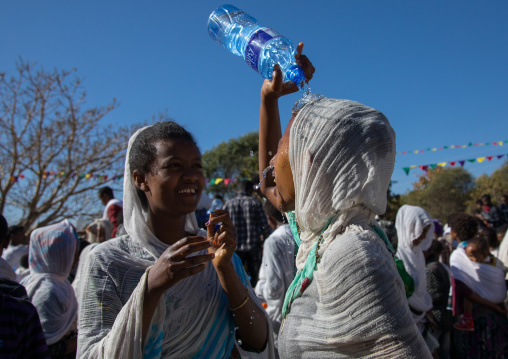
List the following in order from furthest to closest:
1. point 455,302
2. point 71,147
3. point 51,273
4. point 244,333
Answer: point 71,147
point 455,302
point 51,273
point 244,333

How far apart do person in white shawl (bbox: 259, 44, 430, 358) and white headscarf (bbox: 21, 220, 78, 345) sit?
2642 mm

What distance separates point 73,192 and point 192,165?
1326 cm

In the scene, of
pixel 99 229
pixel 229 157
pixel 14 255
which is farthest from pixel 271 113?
pixel 229 157

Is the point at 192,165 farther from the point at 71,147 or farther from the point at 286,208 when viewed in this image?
the point at 71,147

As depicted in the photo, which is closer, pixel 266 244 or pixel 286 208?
pixel 286 208

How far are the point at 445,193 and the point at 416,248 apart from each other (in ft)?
114

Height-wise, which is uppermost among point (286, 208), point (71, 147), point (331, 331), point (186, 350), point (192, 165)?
point (71, 147)

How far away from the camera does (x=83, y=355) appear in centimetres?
193

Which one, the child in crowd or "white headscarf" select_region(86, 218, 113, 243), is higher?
"white headscarf" select_region(86, 218, 113, 243)

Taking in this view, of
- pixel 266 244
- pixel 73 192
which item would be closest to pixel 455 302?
pixel 266 244

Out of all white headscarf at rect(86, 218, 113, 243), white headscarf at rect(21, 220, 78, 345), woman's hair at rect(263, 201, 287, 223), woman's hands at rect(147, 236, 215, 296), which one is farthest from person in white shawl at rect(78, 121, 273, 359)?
white headscarf at rect(86, 218, 113, 243)

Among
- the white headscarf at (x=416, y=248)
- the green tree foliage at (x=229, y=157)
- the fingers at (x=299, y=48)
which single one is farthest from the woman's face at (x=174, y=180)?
the green tree foliage at (x=229, y=157)

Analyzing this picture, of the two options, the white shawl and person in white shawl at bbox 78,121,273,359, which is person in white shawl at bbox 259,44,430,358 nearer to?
person in white shawl at bbox 78,121,273,359

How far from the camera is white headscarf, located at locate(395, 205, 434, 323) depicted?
5.05m
